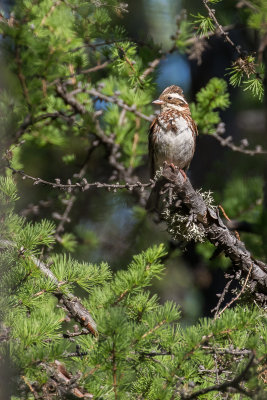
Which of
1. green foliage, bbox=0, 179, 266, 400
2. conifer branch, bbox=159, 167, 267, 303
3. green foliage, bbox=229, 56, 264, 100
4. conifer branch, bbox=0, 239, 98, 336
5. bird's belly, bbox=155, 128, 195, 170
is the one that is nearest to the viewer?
green foliage, bbox=0, 179, 266, 400

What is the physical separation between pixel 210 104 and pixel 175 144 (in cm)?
37

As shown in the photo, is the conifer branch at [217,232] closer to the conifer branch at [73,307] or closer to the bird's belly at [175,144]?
the conifer branch at [73,307]

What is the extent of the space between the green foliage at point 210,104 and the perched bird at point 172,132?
0.11 meters

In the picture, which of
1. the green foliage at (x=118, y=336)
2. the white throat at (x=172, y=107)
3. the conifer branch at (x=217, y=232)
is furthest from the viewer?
the white throat at (x=172, y=107)

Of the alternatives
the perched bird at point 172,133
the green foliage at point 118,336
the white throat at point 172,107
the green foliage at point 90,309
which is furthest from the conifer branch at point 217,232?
the white throat at point 172,107

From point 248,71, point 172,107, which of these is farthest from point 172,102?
point 248,71

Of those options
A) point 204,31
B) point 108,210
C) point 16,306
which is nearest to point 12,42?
point 16,306

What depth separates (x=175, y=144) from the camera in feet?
11.7

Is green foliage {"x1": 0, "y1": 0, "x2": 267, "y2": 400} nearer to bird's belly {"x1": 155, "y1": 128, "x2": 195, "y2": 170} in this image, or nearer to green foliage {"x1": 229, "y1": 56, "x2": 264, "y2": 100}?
green foliage {"x1": 229, "y1": 56, "x2": 264, "y2": 100}

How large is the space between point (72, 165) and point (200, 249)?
1.10m

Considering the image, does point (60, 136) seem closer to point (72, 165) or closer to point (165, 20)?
point (72, 165)

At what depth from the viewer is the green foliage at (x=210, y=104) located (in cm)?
357

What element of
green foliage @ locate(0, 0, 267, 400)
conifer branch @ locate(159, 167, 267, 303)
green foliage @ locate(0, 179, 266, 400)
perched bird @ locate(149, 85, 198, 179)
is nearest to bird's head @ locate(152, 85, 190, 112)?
Answer: perched bird @ locate(149, 85, 198, 179)

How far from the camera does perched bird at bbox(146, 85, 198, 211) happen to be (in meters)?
3.56
